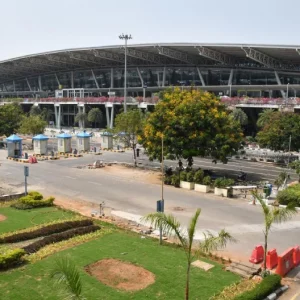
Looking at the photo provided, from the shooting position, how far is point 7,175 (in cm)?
3309

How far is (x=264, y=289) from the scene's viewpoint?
12750mm

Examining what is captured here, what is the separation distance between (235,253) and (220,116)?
15.3m

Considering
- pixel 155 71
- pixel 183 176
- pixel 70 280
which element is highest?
pixel 155 71

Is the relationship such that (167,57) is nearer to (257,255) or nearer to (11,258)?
(257,255)

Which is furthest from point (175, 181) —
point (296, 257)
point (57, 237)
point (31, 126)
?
point (31, 126)

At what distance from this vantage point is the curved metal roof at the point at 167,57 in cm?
5841

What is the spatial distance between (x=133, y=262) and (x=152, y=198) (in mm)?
10613

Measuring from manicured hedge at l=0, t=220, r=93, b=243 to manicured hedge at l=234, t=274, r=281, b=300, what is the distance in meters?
9.02

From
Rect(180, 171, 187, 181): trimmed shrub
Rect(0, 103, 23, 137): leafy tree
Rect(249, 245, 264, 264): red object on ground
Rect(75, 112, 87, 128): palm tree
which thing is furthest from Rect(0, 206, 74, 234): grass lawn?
Rect(75, 112, 87, 128): palm tree

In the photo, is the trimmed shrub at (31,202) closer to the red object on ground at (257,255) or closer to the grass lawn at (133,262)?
the grass lawn at (133,262)

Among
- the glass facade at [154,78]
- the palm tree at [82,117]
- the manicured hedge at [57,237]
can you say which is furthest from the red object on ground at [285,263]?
the palm tree at [82,117]

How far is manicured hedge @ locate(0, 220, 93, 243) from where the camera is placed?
16.9 meters

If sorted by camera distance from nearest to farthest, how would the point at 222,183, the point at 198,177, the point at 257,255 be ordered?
1. the point at 257,255
2. the point at 222,183
3. the point at 198,177

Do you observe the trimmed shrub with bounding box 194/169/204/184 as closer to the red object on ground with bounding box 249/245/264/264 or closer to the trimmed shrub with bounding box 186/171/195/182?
the trimmed shrub with bounding box 186/171/195/182
